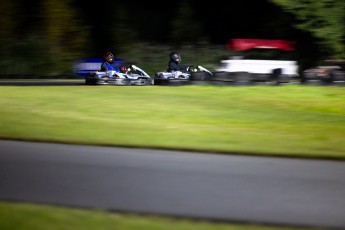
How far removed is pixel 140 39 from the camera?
108 ft

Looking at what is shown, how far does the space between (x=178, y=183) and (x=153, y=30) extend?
25853 millimetres

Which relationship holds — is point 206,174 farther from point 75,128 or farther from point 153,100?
point 153,100

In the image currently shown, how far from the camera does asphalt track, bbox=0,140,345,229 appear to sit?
23.4 feet

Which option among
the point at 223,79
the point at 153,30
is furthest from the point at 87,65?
the point at 223,79

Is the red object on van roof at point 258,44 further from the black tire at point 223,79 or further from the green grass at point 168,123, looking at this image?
the green grass at point 168,123

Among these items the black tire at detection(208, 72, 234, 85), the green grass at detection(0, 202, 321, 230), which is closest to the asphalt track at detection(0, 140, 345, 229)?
the green grass at detection(0, 202, 321, 230)

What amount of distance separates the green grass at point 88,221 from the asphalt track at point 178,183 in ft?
0.92

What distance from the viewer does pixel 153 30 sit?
3372 centimetres

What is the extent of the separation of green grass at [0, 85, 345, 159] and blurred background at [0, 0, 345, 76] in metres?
7.13

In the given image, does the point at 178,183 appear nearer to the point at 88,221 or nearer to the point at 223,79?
the point at 88,221

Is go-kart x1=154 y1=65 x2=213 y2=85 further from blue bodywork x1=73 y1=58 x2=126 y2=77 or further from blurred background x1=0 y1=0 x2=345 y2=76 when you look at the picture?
blurred background x1=0 y1=0 x2=345 y2=76

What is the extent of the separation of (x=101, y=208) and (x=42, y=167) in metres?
2.65

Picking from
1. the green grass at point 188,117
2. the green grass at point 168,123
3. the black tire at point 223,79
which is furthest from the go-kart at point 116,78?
the black tire at point 223,79

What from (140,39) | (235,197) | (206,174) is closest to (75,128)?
(206,174)
